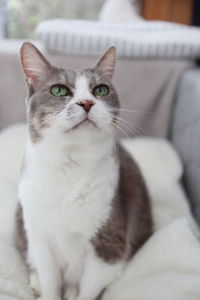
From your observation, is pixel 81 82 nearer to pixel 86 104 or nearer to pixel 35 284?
pixel 86 104

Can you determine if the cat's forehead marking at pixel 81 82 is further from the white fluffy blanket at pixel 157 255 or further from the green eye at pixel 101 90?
the white fluffy blanket at pixel 157 255

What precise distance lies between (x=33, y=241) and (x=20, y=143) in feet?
2.17

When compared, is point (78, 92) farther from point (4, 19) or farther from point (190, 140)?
point (4, 19)

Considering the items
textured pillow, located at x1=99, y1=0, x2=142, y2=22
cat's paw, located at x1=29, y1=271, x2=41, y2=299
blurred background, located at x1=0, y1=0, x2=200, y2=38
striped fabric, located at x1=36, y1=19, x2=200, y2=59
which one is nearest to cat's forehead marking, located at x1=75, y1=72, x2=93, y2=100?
cat's paw, located at x1=29, y1=271, x2=41, y2=299

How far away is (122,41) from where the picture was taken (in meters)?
1.53

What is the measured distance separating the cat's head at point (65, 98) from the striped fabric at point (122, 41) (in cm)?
65

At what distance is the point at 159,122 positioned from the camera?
5.22 feet

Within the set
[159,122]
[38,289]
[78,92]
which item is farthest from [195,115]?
[38,289]

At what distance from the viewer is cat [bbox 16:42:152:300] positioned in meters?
0.81

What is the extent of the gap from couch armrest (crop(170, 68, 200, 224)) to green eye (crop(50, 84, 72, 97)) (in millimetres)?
638

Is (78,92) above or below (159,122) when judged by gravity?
above

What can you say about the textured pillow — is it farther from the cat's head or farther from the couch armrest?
the cat's head

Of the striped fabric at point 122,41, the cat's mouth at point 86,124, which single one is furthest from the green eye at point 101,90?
the striped fabric at point 122,41

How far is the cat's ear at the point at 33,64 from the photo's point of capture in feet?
2.77
